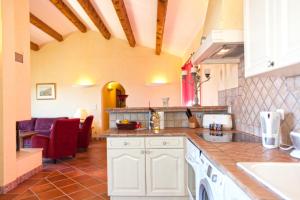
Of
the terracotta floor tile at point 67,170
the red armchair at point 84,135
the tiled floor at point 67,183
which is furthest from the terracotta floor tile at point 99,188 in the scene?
the red armchair at point 84,135

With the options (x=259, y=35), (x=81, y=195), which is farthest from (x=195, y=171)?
(x=81, y=195)

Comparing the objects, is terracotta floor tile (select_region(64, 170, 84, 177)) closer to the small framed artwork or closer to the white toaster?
the white toaster

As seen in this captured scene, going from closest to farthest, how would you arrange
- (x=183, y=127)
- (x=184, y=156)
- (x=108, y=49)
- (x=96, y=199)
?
(x=184, y=156) → (x=96, y=199) → (x=183, y=127) → (x=108, y=49)

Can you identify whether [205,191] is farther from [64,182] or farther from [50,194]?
[64,182]

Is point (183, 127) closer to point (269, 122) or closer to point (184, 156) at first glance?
point (184, 156)

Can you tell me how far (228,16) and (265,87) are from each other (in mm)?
663

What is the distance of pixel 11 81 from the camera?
316 cm

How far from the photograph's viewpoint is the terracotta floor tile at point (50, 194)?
287 cm

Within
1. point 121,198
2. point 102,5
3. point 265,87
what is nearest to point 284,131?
point 265,87

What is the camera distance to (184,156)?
2.50 metres

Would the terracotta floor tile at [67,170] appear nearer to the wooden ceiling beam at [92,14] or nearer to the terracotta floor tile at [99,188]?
the terracotta floor tile at [99,188]

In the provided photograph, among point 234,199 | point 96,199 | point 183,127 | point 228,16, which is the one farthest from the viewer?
point 183,127

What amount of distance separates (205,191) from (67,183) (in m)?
2.43

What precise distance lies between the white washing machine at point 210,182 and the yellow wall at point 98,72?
5885 millimetres
